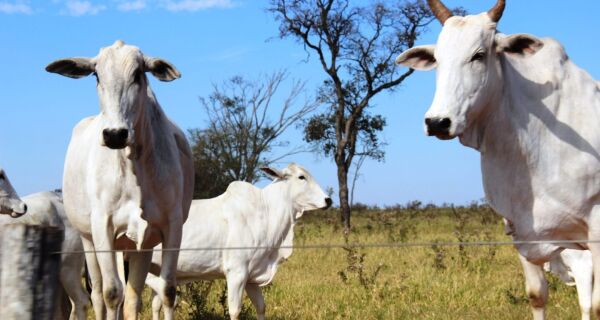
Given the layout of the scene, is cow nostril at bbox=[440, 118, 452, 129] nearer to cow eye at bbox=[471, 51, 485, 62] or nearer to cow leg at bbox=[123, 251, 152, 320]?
cow eye at bbox=[471, 51, 485, 62]

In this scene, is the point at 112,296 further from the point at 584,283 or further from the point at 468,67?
the point at 584,283

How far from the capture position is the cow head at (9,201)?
7387mm

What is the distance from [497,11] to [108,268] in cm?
255

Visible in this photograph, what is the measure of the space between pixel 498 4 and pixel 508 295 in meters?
3.54

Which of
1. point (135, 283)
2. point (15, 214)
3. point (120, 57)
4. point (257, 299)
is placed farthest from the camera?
point (257, 299)

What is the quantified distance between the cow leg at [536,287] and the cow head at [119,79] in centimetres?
227

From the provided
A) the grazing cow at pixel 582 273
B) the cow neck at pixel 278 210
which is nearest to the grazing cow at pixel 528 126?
the grazing cow at pixel 582 273

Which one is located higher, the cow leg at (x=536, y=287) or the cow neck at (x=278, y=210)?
the cow neck at (x=278, y=210)

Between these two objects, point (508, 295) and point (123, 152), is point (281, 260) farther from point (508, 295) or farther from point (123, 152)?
point (123, 152)

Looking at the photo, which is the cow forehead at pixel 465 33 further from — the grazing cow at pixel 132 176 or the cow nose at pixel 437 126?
the grazing cow at pixel 132 176

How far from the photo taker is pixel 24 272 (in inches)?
121

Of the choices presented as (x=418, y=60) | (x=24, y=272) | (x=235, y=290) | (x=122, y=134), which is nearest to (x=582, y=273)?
(x=418, y=60)

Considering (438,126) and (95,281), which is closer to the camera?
(438,126)

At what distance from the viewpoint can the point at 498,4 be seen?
4715 mm
